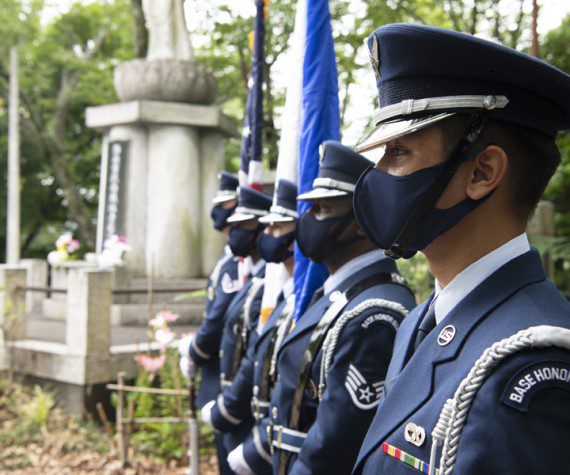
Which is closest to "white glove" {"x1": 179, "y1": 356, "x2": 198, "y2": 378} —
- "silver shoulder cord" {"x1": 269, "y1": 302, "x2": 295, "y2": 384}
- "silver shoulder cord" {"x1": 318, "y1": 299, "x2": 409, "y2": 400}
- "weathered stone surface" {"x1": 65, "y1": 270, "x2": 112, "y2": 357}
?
"weathered stone surface" {"x1": 65, "y1": 270, "x2": 112, "y2": 357}

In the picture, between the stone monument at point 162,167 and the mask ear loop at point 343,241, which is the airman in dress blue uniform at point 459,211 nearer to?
the mask ear loop at point 343,241

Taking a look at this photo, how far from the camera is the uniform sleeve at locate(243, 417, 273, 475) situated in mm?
3131

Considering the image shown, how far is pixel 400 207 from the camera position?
1.54 m

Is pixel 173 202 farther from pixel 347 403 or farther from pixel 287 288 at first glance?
pixel 347 403

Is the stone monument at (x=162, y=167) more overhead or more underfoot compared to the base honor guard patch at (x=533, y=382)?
more overhead

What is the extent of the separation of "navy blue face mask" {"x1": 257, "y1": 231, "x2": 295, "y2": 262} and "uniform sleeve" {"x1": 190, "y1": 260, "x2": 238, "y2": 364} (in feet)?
4.74

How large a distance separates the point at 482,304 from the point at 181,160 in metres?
9.68

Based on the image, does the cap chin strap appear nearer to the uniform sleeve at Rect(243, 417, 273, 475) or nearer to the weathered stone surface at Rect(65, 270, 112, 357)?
the uniform sleeve at Rect(243, 417, 273, 475)

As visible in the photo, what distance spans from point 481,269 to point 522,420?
0.38 m

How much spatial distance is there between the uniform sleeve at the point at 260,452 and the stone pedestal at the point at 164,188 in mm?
7508

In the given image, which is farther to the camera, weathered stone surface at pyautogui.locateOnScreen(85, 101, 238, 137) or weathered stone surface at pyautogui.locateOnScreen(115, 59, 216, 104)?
weathered stone surface at pyautogui.locateOnScreen(115, 59, 216, 104)

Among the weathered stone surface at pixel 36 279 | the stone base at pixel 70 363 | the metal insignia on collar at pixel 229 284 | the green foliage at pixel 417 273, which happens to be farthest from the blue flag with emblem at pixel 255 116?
the weathered stone surface at pixel 36 279

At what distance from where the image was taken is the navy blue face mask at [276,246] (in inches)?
150

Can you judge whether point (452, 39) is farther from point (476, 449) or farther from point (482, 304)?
point (476, 449)
